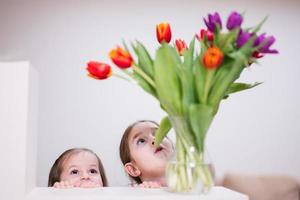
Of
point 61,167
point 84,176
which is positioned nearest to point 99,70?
point 84,176

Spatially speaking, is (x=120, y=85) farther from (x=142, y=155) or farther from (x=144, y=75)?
(x=144, y=75)

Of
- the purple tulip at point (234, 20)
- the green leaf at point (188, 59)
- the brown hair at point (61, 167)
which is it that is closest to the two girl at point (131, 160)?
the brown hair at point (61, 167)

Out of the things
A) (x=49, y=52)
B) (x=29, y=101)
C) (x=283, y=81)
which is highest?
(x=49, y=52)

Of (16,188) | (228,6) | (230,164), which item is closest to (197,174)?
(16,188)

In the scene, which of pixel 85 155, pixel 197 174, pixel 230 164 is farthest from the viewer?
pixel 230 164

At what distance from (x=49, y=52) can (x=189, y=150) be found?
5.44 feet

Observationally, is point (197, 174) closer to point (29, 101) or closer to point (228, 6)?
point (29, 101)

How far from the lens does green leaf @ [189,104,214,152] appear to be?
76 cm

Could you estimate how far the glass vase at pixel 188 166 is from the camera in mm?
784

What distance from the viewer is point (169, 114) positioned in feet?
2.65

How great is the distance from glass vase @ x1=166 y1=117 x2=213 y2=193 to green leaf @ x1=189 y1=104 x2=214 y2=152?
0.07ft

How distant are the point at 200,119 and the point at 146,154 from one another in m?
1.39

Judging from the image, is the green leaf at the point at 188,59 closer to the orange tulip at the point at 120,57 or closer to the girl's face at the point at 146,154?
the orange tulip at the point at 120,57

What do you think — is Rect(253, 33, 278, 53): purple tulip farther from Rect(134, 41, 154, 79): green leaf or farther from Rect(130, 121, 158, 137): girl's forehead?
Rect(130, 121, 158, 137): girl's forehead
